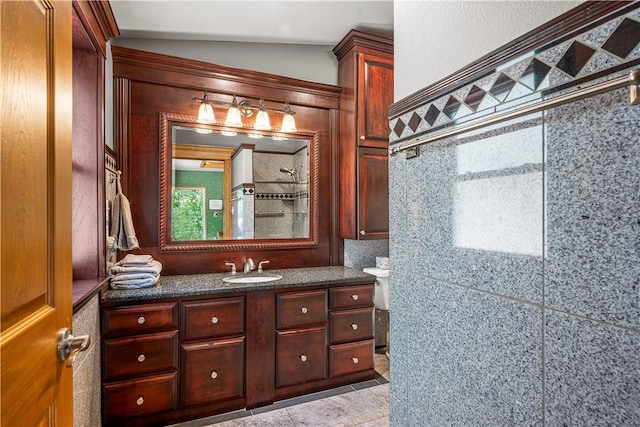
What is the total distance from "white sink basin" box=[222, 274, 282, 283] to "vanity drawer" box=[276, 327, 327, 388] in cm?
41

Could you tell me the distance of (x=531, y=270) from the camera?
2.38ft

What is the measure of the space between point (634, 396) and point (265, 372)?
2090mm

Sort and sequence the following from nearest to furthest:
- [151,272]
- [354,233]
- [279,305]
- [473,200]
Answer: [473,200], [151,272], [279,305], [354,233]

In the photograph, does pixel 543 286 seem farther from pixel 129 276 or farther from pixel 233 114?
pixel 233 114

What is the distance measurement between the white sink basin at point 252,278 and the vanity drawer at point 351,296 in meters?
0.43

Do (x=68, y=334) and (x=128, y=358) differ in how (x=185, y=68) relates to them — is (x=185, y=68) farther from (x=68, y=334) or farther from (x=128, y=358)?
(x=68, y=334)

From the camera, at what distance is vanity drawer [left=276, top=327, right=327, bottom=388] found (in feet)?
7.66

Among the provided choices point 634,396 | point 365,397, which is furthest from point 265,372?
point 634,396

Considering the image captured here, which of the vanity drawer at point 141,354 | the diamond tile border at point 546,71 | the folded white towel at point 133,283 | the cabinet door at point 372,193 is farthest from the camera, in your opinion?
the cabinet door at point 372,193

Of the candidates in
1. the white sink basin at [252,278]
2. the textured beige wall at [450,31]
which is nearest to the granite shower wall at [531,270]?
the textured beige wall at [450,31]

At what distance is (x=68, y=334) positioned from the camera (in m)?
0.88

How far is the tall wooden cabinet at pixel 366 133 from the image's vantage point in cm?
284

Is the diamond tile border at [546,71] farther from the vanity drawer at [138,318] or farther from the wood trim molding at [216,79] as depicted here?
the wood trim molding at [216,79]

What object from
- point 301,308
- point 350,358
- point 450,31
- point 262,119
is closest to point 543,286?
point 450,31
